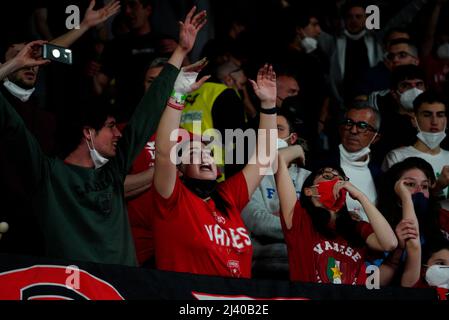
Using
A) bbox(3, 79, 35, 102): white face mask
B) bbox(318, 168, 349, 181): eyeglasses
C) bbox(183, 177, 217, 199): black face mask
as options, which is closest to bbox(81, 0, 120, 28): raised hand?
bbox(3, 79, 35, 102): white face mask

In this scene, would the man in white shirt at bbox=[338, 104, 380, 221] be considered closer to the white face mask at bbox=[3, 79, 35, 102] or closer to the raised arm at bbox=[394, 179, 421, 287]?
the raised arm at bbox=[394, 179, 421, 287]

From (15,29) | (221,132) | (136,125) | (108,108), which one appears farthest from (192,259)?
(15,29)

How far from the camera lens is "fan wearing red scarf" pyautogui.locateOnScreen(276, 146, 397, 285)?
646 centimetres

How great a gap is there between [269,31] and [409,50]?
1.26 metres

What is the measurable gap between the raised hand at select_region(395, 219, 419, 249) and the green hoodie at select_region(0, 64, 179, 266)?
1.77 m

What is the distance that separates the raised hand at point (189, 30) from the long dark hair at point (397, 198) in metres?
1.78

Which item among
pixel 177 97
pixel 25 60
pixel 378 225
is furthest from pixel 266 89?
pixel 25 60

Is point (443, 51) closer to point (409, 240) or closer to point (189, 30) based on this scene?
point (409, 240)

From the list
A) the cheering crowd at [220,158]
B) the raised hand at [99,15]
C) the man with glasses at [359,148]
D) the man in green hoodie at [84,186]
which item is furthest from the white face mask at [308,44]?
the man in green hoodie at [84,186]

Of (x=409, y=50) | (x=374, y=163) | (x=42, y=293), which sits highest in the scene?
(x=409, y=50)

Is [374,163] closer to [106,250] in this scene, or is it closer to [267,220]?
[267,220]

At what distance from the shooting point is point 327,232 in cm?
654

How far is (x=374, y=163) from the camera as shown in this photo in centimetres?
811

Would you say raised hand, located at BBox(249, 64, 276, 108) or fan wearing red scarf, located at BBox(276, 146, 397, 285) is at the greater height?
raised hand, located at BBox(249, 64, 276, 108)
